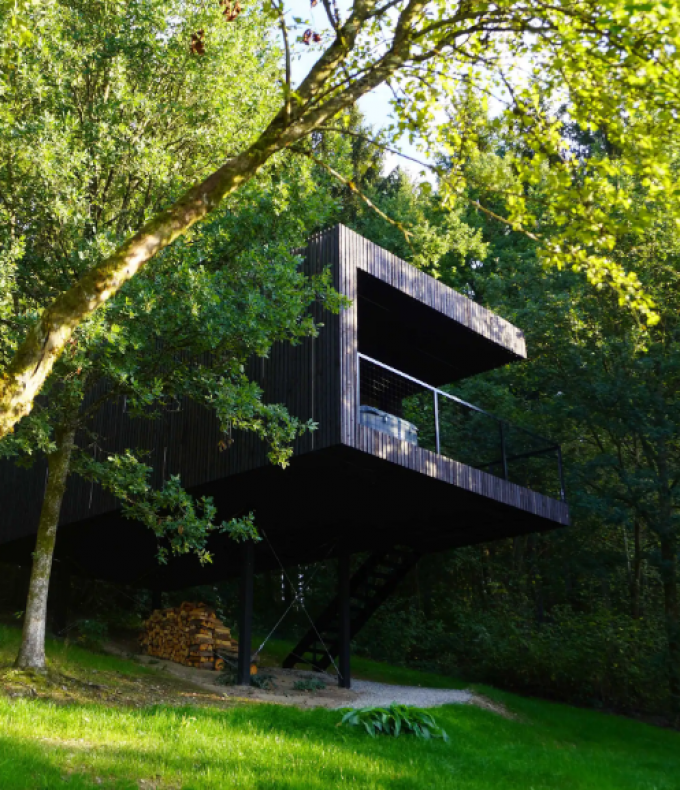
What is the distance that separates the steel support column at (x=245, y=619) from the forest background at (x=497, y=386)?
2012mm

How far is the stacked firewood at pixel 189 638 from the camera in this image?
1408 centimetres

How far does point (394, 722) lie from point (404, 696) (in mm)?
4365

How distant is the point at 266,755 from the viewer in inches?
245

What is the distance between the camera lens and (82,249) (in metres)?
9.03

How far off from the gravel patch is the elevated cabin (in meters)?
2.32

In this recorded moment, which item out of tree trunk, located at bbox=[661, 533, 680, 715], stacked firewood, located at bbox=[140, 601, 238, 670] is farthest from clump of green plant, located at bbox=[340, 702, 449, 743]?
tree trunk, located at bbox=[661, 533, 680, 715]

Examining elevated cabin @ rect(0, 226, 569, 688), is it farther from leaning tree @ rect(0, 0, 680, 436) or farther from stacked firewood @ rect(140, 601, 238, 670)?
leaning tree @ rect(0, 0, 680, 436)

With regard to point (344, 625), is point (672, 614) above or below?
above

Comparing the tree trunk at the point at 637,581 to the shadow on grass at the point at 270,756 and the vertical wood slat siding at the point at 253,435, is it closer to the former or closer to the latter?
the shadow on grass at the point at 270,756

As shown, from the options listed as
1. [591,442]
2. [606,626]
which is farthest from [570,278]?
[606,626]

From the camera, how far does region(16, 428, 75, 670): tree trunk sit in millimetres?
8953

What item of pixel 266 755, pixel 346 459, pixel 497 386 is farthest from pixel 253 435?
pixel 497 386

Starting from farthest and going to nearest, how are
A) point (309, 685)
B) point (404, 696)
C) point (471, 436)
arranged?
1. point (471, 436)
2. point (404, 696)
3. point (309, 685)

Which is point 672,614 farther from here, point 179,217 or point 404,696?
point 179,217
